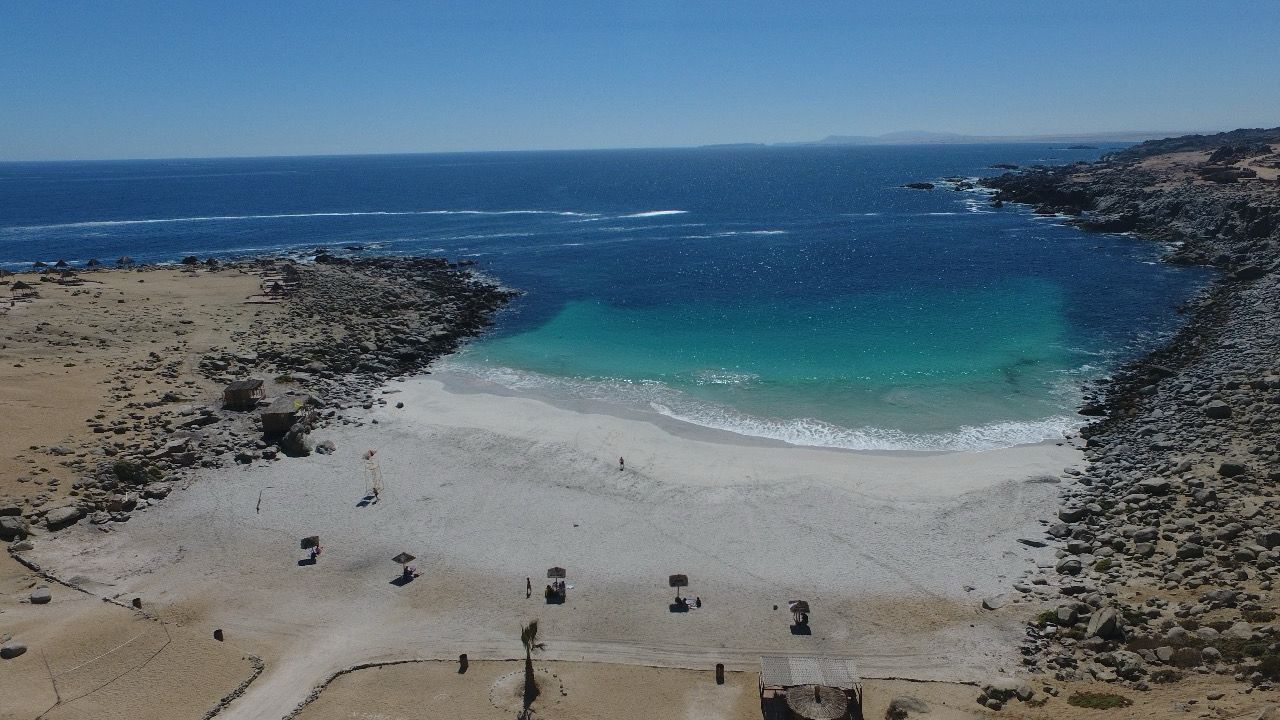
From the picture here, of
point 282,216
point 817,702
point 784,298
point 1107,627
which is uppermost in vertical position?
point 282,216

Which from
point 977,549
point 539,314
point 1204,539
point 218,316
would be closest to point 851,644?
point 977,549

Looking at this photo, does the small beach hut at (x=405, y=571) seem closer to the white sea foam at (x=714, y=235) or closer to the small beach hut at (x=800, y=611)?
the small beach hut at (x=800, y=611)

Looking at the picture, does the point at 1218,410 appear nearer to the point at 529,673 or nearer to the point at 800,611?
the point at 800,611

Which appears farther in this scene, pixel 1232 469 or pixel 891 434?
pixel 891 434

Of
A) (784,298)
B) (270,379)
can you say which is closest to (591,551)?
(270,379)

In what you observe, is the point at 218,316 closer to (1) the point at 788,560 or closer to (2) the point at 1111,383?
(1) the point at 788,560

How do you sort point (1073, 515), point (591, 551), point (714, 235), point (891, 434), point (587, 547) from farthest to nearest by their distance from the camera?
point (714, 235), point (891, 434), point (1073, 515), point (587, 547), point (591, 551)
